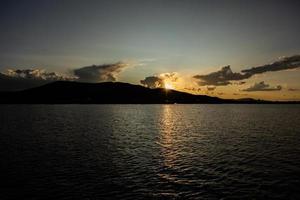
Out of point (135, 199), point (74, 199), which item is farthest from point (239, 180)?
point (74, 199)

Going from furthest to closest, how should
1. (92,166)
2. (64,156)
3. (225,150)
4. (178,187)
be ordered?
1. (225,150)
2. (64,156)
3. (92,166)
4. (178,187)

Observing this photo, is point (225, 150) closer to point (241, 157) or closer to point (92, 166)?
point (241, 157)

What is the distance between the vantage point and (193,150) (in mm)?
58062

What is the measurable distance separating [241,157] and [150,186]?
24.3 meters

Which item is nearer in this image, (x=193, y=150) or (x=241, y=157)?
(x=241, y=157)

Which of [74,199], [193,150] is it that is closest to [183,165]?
[193,150]

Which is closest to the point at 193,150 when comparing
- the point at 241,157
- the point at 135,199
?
the point at 241,157

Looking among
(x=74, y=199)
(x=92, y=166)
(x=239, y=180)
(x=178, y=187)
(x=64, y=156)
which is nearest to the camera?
(x=74, y=199)

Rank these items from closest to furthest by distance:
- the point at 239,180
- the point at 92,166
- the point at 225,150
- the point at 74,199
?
the point at 74,199
the point at 239,180
the point at 92,166
the point at 225,150

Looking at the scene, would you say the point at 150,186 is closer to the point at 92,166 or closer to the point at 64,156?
the point at 92,166

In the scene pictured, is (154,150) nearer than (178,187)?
No

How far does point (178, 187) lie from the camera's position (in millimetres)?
33062

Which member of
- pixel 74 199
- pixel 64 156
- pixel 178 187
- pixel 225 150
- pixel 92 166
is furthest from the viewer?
pixel 225 150

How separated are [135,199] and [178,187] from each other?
6.39 metres
